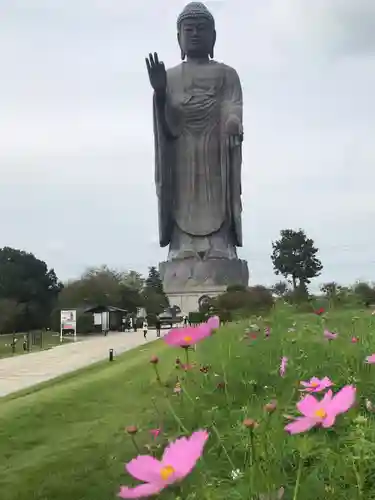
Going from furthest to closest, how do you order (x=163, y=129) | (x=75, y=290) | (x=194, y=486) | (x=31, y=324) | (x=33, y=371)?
(x=75, y=290) < (x=31, y=324) < (x=163, y=129) < (x=33, y=371) < (x=194, y=486)

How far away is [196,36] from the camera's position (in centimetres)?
2475

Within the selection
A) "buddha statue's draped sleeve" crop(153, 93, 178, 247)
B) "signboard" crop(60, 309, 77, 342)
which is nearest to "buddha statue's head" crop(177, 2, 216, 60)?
"buddha statue's draped sleeve" crop(153, 93, 178, 247)

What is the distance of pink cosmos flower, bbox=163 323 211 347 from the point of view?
47.1 inches

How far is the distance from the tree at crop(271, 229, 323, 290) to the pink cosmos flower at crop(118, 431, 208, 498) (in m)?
37.2

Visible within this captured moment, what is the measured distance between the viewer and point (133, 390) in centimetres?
413

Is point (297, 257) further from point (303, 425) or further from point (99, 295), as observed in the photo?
point (303, 425)

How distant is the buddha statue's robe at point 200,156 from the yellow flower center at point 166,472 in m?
23.4

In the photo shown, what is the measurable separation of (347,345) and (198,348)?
1394 millimetres

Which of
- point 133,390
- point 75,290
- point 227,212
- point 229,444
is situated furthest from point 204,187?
point 229,444

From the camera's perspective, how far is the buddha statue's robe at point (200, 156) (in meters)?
24.3

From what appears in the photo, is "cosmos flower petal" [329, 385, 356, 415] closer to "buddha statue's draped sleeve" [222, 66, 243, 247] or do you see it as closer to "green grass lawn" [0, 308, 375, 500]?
"green grass lawn" [0, 308, 375, 500]

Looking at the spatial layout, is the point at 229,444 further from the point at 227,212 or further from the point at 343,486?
the point at 227,212

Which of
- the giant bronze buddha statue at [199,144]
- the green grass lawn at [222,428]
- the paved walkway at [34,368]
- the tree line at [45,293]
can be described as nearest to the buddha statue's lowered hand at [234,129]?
the giant bronze buddha statue at [199,144]

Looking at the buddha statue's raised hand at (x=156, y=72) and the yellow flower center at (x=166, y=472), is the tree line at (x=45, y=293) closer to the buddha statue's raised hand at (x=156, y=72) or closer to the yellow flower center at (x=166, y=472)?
the buddha statue's raised hand at (x=156, y=72)
